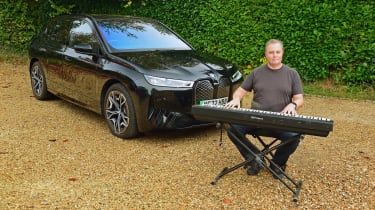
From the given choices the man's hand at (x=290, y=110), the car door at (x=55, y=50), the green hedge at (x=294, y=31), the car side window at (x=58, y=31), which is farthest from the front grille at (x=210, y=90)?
the green hedge at (x=294, y=31)

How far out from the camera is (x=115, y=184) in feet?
13.4

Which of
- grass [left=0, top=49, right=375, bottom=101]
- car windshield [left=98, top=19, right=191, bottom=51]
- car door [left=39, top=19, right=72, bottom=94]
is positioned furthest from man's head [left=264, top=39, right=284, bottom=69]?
grass [left=0, top=49, right=375, bottom=101]

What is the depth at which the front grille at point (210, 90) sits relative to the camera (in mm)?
5121

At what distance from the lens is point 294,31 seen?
864cm

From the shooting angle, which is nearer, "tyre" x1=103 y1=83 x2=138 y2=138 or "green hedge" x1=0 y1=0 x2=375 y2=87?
"tyre" x1=103 y1=83 x2=138 y2=138

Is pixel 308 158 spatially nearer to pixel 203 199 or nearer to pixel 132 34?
pixel 203 199

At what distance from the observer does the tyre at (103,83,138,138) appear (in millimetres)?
5258

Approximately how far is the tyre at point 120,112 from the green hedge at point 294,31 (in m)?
4.59

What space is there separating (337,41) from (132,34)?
432 cm

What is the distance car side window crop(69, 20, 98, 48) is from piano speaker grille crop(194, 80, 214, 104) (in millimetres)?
1703

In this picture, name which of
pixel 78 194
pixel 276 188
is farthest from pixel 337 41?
pixel 78 194

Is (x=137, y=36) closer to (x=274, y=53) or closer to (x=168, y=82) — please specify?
(x=168, y=82)

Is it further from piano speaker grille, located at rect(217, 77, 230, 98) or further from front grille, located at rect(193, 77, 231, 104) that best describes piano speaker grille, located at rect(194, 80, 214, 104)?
piano speaker grille, located at rect(217, 77, 230, 98)

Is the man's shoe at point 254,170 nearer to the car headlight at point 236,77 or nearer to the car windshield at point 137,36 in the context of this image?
the car headlight at point 236,77
